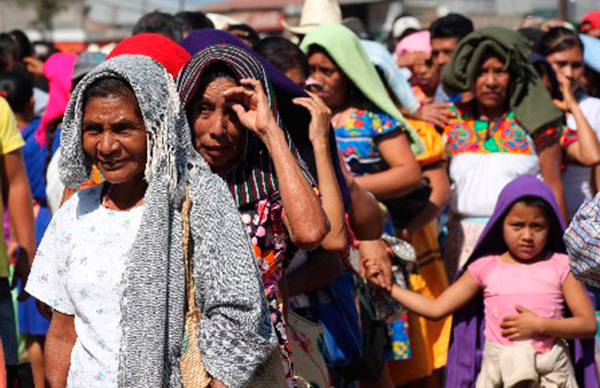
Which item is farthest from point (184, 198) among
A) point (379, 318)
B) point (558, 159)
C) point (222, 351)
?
point (558, 159)

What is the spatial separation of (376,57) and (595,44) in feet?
8.56

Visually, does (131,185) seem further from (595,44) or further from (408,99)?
(595,44)

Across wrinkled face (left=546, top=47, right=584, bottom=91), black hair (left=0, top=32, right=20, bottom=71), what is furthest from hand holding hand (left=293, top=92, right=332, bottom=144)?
black hair (left=0, top=32, right=20, bottom=71)

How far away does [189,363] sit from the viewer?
3.74 m

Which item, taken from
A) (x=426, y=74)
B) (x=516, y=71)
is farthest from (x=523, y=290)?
(x=426, y=74)

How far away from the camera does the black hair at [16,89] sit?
807cm

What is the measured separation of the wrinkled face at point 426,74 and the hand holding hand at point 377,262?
3625mm

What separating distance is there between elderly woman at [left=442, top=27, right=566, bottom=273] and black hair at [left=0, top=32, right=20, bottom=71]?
4637 millimetres

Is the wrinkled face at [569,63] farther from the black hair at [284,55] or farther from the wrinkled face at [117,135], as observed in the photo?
the wrinkled face at [117,135]

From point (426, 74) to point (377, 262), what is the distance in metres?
3.81

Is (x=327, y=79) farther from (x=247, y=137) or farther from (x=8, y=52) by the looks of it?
(x=8, y=52)

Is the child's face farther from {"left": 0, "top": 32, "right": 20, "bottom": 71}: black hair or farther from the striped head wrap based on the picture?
{"left": 0, "top": 32, "right": 20, "bottom": 71}: black hair

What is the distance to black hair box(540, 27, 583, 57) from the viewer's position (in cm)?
845

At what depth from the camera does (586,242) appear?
11.8ft
